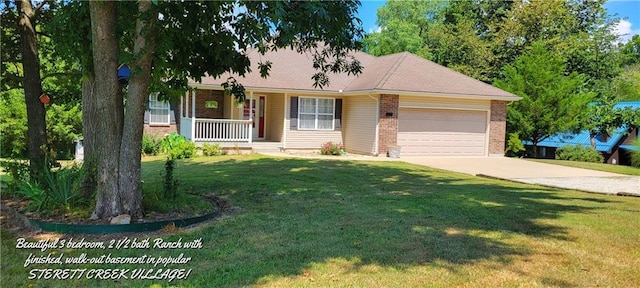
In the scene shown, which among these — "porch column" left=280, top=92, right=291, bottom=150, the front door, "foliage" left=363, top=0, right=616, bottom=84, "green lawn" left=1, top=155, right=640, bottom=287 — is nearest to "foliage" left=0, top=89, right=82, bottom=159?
the front door

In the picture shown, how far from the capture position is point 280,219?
6.51m

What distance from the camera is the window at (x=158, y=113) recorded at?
1925cm

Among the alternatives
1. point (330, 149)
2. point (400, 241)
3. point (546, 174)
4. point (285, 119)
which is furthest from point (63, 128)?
point (400, 241)

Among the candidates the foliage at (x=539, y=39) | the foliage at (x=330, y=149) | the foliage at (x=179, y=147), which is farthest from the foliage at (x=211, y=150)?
the foliage at (x=539, y=39)

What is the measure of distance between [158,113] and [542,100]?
663 inches

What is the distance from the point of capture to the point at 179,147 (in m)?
16.9

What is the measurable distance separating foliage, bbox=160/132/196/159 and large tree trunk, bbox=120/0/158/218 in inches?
417

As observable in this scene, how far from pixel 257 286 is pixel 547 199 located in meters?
6.63

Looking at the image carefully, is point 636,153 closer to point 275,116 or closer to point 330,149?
point 330,149

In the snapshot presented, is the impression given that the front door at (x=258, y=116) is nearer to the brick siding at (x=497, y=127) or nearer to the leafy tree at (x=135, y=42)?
the brick siding at (x=497, y=127)

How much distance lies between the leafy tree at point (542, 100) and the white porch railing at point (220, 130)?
12.5 meters

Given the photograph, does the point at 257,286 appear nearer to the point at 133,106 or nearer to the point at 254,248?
the point at 254,248

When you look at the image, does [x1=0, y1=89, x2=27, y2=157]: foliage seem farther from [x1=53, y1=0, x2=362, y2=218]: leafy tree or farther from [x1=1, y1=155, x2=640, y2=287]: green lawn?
[x1=53, y1=0, x2=362, y2=218]: leafy tree

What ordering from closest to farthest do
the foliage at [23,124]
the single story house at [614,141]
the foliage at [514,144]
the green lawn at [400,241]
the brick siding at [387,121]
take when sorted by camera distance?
the green lawn at [400,241]
the brick siding at [387,121]
the foliage at [23,124]
the foliage at [514,144]
the single story house at [614,141]
